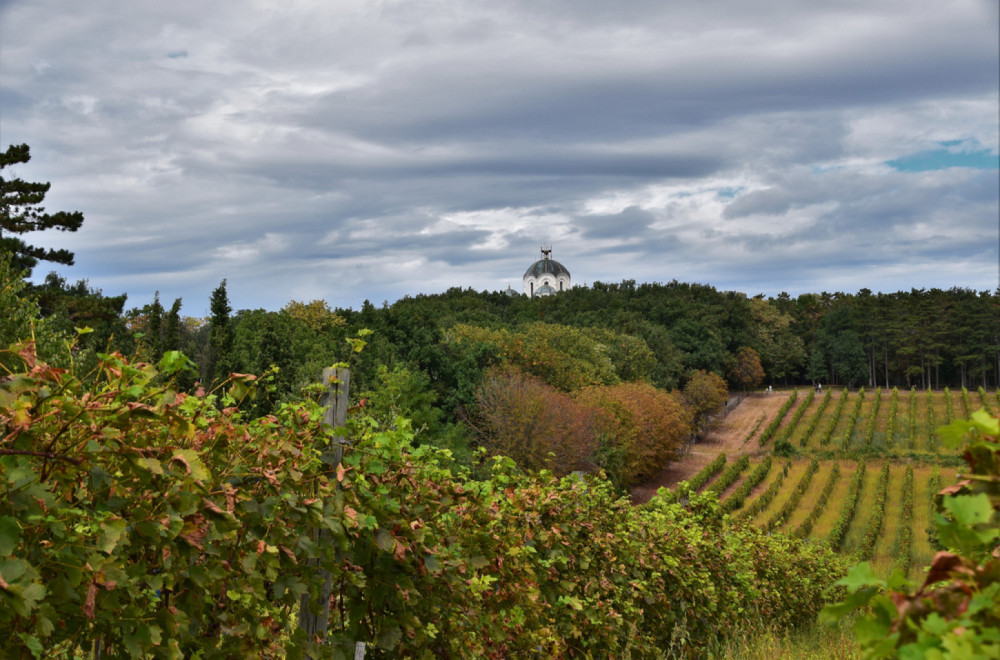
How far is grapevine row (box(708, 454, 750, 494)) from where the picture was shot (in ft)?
137

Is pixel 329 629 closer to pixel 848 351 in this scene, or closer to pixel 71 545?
pixel 71 545

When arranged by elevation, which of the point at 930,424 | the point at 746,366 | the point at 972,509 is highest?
the point at 972,509

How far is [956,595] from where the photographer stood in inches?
57.5

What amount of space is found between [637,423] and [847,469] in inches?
687

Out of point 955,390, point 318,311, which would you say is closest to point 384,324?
point 318,311

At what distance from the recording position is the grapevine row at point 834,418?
5356 cm

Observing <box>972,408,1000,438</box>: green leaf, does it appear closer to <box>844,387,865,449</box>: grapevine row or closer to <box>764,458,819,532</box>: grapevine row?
<box>764,458,819,532</box>: grapevine row

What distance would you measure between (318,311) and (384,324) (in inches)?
251

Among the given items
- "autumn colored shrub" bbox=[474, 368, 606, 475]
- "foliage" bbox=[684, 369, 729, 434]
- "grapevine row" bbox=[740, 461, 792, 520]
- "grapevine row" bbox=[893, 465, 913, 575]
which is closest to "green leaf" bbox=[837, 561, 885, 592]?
"autumn colored shrub" bbox=[474, 368, 606, 475]

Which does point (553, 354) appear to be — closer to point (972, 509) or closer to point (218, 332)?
point (218, 332)

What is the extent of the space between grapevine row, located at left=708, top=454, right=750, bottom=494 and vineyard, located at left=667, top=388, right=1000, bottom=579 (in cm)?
9

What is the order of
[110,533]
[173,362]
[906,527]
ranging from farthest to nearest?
1. [906,527]
2. [173,362]
3. [110,533]

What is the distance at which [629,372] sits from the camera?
2099 inches

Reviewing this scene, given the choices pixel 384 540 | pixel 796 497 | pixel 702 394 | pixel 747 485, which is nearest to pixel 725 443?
pixel 702 394
